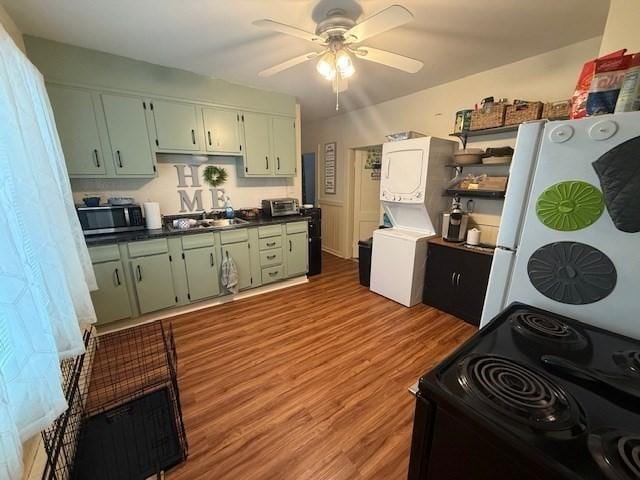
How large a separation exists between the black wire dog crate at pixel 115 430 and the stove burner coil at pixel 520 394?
136 cm

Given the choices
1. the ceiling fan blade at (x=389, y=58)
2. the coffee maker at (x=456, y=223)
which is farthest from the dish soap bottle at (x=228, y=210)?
the coffee maker at (x=456, y=223)

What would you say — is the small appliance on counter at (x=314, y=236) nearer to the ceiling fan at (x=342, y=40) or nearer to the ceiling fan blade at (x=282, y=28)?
the ceiling fan at (x=342, y=40)

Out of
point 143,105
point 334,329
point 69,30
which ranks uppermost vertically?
point 69,30

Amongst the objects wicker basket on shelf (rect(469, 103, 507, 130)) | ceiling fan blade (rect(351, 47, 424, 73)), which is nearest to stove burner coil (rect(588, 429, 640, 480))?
ceiling fan blade (rect(351, 47, 424, 73))

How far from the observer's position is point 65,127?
226 cm

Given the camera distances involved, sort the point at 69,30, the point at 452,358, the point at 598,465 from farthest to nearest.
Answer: the point at 69,30 < the point at 452,358 < the point at 598,465

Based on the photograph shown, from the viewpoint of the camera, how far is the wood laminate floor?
1354mm

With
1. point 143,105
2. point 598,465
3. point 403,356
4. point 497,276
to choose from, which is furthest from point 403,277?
point 143,105

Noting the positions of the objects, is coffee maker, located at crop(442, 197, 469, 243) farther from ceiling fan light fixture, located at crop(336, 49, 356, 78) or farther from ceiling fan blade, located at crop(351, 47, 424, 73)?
ceiling fan light fixture, located at crop(336, 49, 356, 78)

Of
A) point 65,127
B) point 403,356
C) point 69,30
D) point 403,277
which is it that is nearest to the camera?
point 69,30

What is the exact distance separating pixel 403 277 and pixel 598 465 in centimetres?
248

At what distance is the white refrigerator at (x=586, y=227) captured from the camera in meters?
0.87

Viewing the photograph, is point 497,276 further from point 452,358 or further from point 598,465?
point 598,465

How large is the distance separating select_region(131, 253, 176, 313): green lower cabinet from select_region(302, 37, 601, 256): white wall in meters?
2.93
